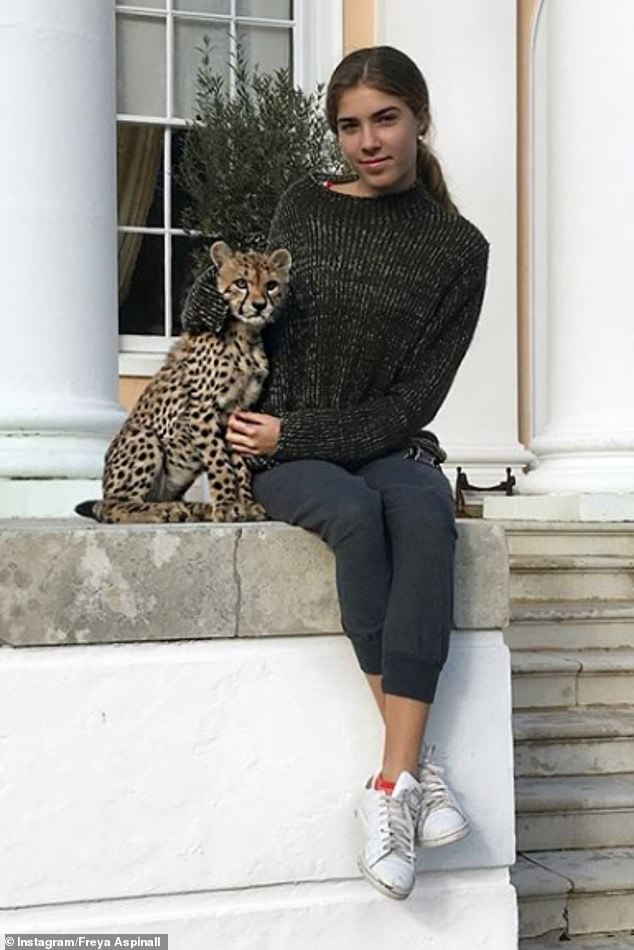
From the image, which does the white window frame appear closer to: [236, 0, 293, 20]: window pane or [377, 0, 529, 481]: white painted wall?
[236, 0, 293, 20]: window pane

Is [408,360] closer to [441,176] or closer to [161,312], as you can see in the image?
[441,176]

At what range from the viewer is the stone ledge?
2930mm

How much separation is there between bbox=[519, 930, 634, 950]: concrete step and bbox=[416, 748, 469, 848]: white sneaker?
3.19ft

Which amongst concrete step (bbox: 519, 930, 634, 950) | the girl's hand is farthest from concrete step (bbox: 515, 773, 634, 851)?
the girl's hand

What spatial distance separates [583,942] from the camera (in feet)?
12.5

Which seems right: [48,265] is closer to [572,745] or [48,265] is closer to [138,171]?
[572,745]

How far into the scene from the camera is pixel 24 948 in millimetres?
2928

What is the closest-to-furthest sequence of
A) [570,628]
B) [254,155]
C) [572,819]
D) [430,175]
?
[430,175]
[572,819]
[570,628]
[254,155]

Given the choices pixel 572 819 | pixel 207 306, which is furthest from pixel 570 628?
pixel 207 306

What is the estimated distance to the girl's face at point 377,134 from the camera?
10.4ft

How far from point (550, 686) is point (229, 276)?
238 cm

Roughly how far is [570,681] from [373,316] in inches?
83.9

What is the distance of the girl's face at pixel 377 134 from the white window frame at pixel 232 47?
464 centimetres

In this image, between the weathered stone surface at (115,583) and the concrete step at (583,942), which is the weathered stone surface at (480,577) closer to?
the weathered stone surface at (115,583)
